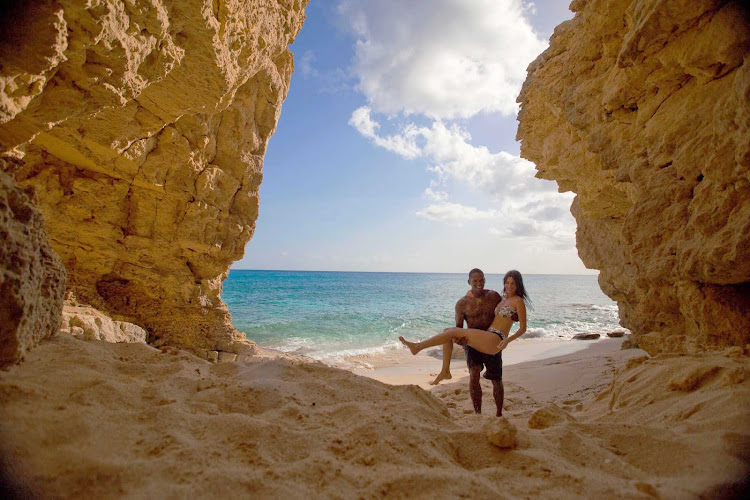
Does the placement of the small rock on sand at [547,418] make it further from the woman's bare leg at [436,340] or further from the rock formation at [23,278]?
the rock formation at [23,278]

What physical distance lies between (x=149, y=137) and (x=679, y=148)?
9.12 meters

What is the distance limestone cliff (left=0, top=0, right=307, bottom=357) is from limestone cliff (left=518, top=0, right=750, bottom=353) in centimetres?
520

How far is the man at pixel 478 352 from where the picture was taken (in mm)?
4180

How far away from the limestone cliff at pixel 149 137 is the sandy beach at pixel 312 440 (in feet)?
6.80

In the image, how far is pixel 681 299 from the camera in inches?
146

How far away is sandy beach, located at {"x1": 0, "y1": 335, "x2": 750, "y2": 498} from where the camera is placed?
1.38 metres

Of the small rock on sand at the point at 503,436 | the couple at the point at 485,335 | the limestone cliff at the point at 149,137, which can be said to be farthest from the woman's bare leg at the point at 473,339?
the limestone cliff at the point at 149,137

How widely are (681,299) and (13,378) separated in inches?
241

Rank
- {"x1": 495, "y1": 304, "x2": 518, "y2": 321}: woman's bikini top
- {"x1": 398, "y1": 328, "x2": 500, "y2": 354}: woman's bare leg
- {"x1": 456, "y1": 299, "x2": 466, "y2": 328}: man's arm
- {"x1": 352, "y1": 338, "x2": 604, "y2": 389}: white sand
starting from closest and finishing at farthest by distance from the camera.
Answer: {"x1": 398, "y1": 328, "x2": 500, "y2": 354}: woman's bare leg → {"x1": 495, "y1": 304, "x2": 518, "y2": 321}: woman's bikini top → {"x1": 456, "y1": 299, "x2": 466, "y2": 328}: man's arm → {"x1": 352, "y1": 338, "x2": 604, "y2": 389}: white sand

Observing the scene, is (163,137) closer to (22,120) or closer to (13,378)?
(22,120)

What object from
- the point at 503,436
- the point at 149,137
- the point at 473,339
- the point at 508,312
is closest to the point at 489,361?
the point at 473,339

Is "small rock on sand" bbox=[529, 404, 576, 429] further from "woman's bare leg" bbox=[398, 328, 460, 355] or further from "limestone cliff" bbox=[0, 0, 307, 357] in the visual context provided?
"limestone cliff" bbox=[0, 0, 307, 357]

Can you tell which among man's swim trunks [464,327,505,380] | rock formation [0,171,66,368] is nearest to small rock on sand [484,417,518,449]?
man's swim trunks [464,327,505,380]

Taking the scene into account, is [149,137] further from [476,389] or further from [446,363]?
[476,389]
